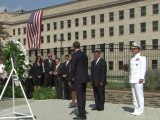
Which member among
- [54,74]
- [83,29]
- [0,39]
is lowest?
[54,74]

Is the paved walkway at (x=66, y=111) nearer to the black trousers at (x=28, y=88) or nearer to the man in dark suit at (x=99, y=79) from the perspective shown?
the man in dark suit at (x=99, y=79)

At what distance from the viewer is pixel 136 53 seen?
12633mm

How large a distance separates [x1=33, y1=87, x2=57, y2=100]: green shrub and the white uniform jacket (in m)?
5.57

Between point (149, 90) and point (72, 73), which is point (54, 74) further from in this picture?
point (72, 73)

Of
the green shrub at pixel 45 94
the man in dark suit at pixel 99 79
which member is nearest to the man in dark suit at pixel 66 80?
the green shrub at pixel 45 94

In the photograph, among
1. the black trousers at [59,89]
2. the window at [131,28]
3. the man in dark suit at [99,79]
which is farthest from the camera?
the window at [131,28]

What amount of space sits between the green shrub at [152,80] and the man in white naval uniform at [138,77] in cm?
321

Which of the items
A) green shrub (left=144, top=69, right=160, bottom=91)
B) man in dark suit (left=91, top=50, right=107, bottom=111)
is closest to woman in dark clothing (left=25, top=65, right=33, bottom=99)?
green shrub (left=144, top=69, right=160, bottom=91)

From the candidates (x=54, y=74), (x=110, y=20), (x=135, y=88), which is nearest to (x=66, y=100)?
(x=54, y=74)

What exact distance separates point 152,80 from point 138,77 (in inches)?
156

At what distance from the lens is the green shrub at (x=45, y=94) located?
683 inches

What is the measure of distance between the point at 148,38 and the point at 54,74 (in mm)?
62002

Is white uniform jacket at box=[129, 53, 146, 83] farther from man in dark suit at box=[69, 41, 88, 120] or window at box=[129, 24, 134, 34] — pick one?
window at box=[129, 24, 134, 34]

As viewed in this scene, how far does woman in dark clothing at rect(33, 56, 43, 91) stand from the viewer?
18172 mm
